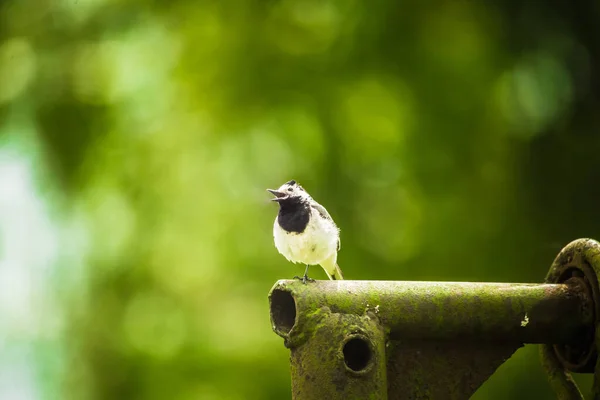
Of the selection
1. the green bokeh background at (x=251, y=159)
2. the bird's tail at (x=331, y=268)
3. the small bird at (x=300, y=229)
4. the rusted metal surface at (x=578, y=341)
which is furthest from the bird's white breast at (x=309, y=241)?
the green bokeh background at (x=251, y=159)

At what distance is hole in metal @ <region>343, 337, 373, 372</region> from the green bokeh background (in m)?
3.44


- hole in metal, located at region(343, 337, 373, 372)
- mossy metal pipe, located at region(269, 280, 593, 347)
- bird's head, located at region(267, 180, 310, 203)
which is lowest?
hole in metal, located at region(343, 337, 373, 372)

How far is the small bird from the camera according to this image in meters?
3.09

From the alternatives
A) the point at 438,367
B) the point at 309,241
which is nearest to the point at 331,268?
the point at 309,241

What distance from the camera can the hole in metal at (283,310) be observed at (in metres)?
1.72

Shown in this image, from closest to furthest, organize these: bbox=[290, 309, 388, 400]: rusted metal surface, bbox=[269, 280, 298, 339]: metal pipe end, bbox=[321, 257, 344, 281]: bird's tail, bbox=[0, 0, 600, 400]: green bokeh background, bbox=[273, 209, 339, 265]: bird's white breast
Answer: bbox=[290, 309, 388, 400]: rusted metal surface
bbox=[269, 280, 298, 339]: metal pipe end
bbox=[273, 209, 339, 265]: bird's white breast
bbox=[321, 257, 344, 281]: bird's tail
bbox=[0, 0, 600, 400]: green bokeh background

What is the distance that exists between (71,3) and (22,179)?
1.72 m

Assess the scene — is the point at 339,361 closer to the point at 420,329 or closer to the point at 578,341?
the point at 420,329

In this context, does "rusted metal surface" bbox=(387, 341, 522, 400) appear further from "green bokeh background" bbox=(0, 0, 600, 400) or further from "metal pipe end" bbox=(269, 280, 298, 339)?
"green bokeh background" bbox=(0, 0, 600, 400)

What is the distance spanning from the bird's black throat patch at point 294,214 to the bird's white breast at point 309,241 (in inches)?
0.8

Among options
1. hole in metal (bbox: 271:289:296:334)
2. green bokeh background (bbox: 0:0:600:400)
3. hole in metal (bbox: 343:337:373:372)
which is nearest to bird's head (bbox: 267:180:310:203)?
hole in metal (bbox: 271:289:296:334)

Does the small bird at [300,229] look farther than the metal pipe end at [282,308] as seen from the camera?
Yes

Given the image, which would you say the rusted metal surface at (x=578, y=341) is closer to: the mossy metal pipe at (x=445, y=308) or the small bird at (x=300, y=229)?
the mossy metal pipe at (x=445, y=308)

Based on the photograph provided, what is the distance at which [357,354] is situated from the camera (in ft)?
5.53
